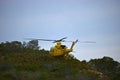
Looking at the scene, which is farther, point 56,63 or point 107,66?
point 107,66

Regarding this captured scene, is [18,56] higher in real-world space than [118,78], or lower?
higher

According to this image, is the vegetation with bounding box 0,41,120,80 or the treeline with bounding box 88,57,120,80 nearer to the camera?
the vegetation with bounding box 0,41,120,80

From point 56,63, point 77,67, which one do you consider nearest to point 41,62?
point 56,63

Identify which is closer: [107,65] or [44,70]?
[44,70]

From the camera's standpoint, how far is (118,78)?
180ft

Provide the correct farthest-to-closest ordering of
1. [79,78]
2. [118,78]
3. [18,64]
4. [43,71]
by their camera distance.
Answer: [118,78] < [18,64] < [43,71] < [79,78]

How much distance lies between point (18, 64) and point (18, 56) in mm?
8063

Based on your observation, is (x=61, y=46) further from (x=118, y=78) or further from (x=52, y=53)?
(x=118, y=78)

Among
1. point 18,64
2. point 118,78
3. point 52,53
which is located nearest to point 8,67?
point 18,64

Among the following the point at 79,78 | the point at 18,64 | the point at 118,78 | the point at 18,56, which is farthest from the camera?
the point at 118,78

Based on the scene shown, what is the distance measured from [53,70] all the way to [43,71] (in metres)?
1.56

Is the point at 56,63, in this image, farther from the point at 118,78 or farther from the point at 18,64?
the point at 118,78

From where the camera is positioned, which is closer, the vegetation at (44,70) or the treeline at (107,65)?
the vegetation at (44,70)

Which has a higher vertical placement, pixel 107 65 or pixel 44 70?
pixel 107 65
